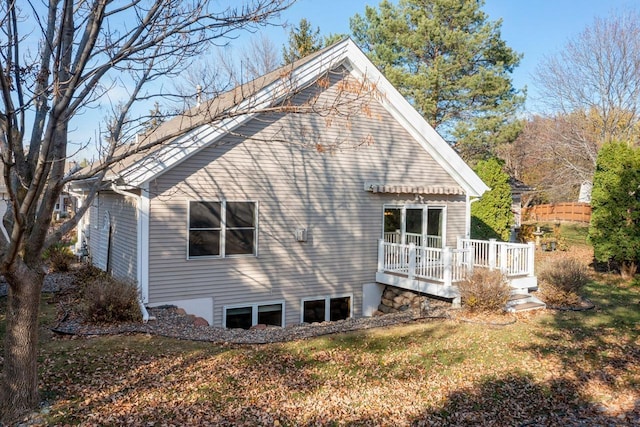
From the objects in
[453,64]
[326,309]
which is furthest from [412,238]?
[453,64]

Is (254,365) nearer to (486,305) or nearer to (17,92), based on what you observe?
(17,92)

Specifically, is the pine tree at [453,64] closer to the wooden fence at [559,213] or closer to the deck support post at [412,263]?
the wooden fence at [559,213]

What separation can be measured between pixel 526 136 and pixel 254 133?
30789 millimetres

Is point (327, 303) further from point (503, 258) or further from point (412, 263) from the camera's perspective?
point (503, 258)

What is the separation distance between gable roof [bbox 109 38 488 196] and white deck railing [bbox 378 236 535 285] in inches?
98.1

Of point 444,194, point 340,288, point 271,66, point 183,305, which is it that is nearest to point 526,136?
point 271,66

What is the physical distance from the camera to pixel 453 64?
79.0ft

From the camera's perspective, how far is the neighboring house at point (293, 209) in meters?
9.70

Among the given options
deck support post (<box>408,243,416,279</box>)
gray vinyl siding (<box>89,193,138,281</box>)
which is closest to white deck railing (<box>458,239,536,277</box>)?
deck support post (<box>408,243,416,279</box>)

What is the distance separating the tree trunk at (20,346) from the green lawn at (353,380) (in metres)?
0.32

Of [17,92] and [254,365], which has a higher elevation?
[17,92]

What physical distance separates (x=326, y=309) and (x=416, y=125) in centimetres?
546

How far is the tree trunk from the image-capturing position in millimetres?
4902

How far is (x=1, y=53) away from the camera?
462 centimetres
